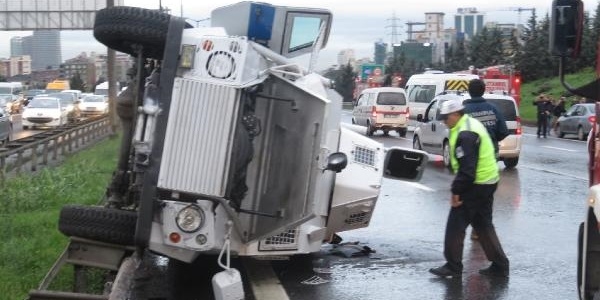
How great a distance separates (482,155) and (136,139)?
342cm

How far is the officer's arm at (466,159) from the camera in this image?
7.84 m

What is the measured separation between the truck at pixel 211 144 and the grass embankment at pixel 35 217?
1.08 m

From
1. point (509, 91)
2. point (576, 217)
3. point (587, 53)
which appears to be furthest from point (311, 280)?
point (509, 91)

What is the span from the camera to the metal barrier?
16.8 metres

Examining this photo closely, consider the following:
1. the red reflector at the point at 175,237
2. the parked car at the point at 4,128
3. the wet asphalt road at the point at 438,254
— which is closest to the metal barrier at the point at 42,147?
the parked car at the point at 4,128

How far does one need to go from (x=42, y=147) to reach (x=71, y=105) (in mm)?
26142

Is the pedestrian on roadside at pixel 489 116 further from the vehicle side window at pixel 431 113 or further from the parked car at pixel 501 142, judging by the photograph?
the vehicle side window at pixel 431 113

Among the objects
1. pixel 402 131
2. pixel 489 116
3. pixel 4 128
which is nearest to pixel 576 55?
pixel 489 116

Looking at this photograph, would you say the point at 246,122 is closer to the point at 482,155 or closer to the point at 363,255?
the point at 482,155

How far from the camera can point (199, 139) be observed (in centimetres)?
567

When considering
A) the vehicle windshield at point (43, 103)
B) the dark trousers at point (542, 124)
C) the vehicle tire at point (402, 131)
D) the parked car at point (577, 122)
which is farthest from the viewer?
the vehicle windshield at point (43, 103)

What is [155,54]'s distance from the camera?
6.32 metres

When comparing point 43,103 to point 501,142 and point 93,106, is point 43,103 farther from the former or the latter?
point 501,142

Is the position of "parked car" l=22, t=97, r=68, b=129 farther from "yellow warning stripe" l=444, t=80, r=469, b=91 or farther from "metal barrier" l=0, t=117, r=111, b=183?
"yellow warning stripe" l=444, t=80, r=469, b=91
